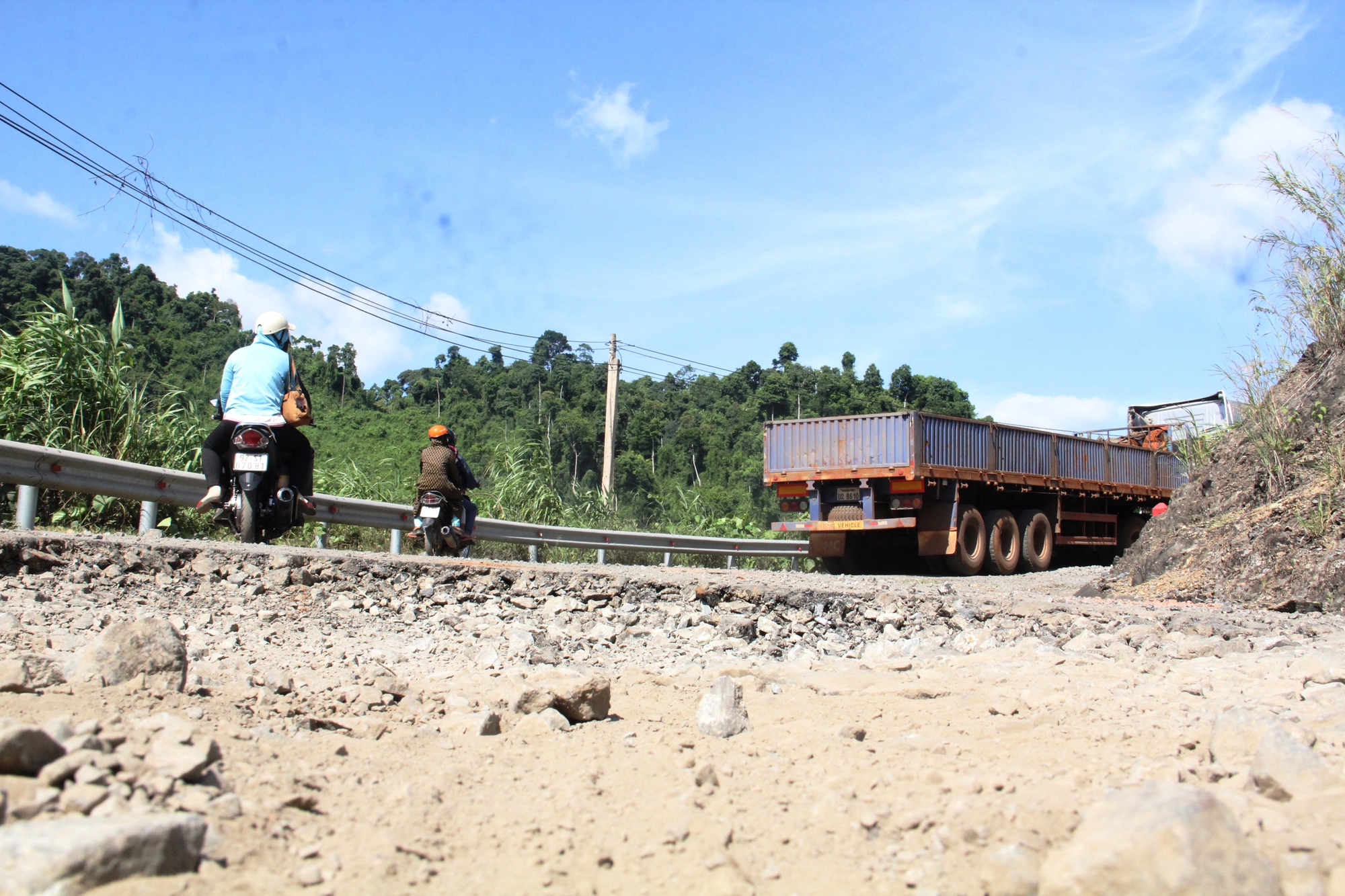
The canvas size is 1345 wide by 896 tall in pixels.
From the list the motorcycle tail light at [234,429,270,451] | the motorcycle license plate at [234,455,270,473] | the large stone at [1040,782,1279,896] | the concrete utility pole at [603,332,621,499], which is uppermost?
the concrete utility pole at [603,332,621,499]

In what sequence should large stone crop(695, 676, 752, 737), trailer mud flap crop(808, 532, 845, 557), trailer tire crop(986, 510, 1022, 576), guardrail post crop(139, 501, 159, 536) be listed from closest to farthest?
1. large stone crop(695, 676, 752, 737)
2. guardrail post crop(139, 501, 159, 536)
3. trailer mud flap crop(808, 532, 845, 557)
4. trailer tire crop(986, 510, 1022, 576)

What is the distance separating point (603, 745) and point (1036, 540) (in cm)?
1472

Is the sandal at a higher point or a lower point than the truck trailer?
lower

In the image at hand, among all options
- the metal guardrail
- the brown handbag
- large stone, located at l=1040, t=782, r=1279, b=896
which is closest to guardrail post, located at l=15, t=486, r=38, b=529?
the metal guardrail

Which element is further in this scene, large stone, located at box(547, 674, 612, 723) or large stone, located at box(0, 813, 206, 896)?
large stone, located at box(547, 674, 612, 723)

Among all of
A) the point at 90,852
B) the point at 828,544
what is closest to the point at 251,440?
the point at 90,852

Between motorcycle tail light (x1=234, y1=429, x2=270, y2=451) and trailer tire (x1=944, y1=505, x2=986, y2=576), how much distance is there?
34.5 ft

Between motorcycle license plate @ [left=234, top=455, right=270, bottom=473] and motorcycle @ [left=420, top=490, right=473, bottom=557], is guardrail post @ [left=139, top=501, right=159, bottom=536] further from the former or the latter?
motorcycle @ [left=420, top=490, right=473, bottom=557]

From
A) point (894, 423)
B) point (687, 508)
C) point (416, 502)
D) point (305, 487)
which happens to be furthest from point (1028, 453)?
point (305, 487)

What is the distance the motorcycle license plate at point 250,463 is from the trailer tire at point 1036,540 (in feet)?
41.3

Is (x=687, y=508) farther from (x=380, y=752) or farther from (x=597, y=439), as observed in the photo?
(x=597, y=439)

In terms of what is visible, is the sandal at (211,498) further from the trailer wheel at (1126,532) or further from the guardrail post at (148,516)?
the trailer wheel at (1126,532)

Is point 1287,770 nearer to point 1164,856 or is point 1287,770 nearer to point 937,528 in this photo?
point 1164,856

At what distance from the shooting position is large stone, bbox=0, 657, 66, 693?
8.73 feet
